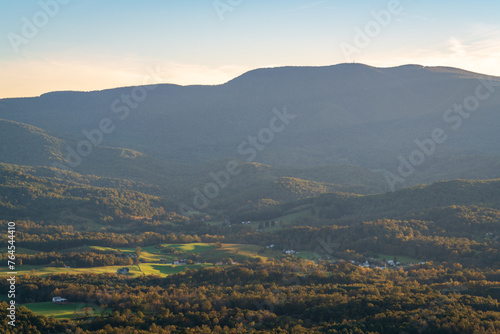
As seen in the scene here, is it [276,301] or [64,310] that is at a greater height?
[276,301]

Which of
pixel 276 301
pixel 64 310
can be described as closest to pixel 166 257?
pixel 64 310

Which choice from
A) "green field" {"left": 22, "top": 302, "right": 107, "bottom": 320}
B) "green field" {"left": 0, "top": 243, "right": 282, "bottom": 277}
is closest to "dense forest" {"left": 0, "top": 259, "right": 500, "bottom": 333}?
"green field" {"left": 22, "top": 302, "right": 107, "bottom": 320}

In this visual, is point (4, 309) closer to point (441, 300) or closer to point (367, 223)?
point (441, 300)

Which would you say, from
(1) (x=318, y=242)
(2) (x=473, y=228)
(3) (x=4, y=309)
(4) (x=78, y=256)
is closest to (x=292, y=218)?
(1) (x=318, y=242)

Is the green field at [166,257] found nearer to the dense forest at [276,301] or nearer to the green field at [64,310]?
the dense forest at [276,301]

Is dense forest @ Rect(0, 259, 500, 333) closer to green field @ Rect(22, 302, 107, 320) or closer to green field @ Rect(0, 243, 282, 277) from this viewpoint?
green field @ Rect(22, 302, 107, 320)

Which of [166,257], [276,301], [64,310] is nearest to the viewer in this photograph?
[64,310]

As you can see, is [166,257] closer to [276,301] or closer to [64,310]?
[64,310]

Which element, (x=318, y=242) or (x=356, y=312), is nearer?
(x=356, y=312)
